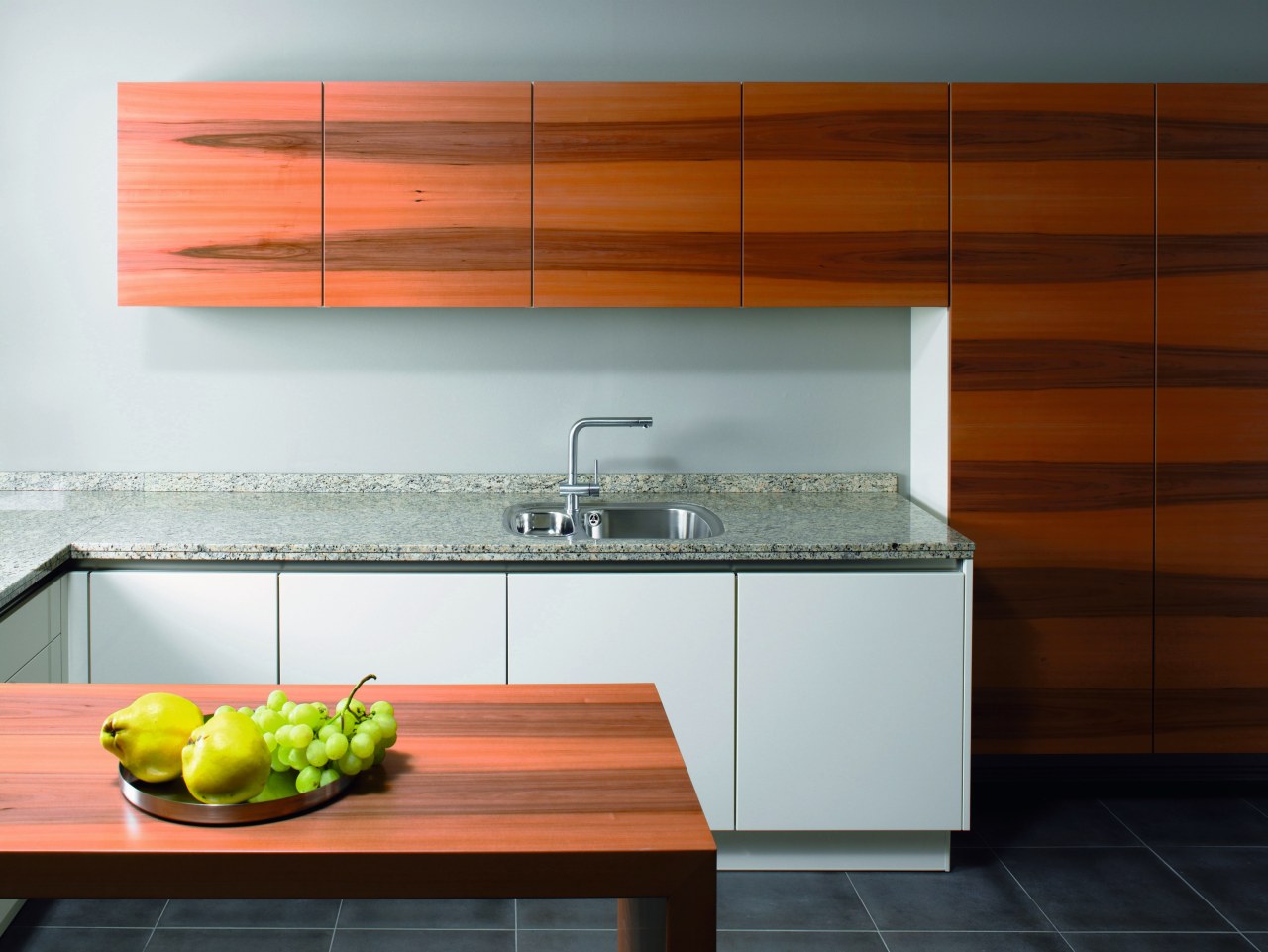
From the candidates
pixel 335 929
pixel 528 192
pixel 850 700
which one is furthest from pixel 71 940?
pixel 528 192

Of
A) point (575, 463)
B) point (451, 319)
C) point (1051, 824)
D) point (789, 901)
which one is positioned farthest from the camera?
point (451, 319)

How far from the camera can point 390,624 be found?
2.70 meters

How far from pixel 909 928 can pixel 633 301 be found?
1.72 metres

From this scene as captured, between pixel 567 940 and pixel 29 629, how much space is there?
138 centimetres

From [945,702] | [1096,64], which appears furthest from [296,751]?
[1096,64]

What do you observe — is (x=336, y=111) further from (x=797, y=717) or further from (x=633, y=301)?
(x=797, y=717)

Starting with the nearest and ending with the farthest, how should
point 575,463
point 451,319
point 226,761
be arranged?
point 226,761
point 575,463
point 451,319

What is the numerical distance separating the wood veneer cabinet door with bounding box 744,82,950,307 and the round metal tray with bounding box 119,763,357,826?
6.94ft

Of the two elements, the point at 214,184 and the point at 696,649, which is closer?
the point at 696,649

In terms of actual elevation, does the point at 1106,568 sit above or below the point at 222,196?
below

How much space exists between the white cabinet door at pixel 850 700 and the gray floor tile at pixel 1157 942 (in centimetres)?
39

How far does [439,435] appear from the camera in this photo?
343 cm

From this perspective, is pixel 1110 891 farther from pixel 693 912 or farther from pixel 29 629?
pixel 29 629

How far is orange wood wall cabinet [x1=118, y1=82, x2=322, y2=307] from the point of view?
2.97 meters
